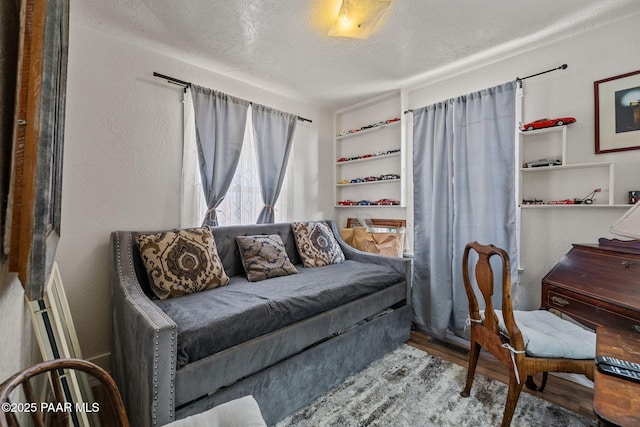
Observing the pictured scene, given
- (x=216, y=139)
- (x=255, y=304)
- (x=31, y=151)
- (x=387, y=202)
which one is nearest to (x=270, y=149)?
(x=216, y=139)

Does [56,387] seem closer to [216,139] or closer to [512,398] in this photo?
[512,398]

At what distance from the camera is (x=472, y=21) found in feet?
6.29

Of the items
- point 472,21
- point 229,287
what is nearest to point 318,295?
point 229,287

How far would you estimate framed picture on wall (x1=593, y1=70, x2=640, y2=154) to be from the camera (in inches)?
72.1

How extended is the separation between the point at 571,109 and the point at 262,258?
2.60 metres

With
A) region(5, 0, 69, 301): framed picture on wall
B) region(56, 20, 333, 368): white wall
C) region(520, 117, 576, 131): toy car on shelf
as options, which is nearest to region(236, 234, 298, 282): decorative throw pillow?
region(56, 20, 333, 368): white wall

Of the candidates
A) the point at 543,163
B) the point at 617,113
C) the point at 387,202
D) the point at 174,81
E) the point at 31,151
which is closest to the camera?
the point at 31,151

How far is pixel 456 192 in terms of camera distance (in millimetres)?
2553

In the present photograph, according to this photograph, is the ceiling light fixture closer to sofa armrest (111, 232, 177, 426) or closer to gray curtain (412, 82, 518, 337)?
gray curtain (412, 82, 518, 337)

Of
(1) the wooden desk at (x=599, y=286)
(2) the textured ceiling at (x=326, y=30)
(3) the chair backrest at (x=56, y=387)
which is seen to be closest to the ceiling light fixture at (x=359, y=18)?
(2) the textured ceiling at (x=326, y=30)

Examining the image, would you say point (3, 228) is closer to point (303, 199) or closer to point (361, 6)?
point (361, 6)

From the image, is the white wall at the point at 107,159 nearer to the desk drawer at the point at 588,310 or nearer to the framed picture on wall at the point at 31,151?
the framed picture on wall at the point at 31,151

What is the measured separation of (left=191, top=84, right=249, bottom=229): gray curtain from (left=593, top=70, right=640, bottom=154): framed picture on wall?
109 inches

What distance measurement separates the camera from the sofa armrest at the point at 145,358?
1.18 metres
